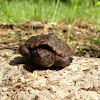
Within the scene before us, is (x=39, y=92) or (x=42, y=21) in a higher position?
(x=42, y=21)

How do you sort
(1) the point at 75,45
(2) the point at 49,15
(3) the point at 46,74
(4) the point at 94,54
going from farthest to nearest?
(2) the point at 49,15 → (1) the point at 75,45 → (4) the point at 94,54 → (3) the point at 46,74

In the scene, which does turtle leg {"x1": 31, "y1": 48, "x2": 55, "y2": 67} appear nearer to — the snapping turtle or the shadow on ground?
the snapping turtle

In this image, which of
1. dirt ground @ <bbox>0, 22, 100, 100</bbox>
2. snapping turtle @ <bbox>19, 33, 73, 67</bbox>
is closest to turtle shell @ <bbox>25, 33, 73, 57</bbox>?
snapping turtle @ <bbox>19, 33, 73, 67</bbox>

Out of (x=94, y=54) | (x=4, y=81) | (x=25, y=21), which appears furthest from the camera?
(x=25, y=21)

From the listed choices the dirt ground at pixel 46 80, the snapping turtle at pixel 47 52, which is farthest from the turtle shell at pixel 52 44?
the dirt ground at pixel 46 80

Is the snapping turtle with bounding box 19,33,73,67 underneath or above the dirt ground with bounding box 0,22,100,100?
above

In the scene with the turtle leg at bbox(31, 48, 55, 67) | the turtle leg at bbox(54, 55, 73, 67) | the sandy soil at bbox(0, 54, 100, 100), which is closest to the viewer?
the sandy soil at bbox(0, 54, 100, 100)

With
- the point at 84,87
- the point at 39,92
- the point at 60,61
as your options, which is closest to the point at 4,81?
the point at 39,92

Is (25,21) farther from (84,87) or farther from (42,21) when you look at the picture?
(84,87)

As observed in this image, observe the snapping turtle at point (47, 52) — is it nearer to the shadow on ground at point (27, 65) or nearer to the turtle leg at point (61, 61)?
the turtle leg at point (61, 61)
